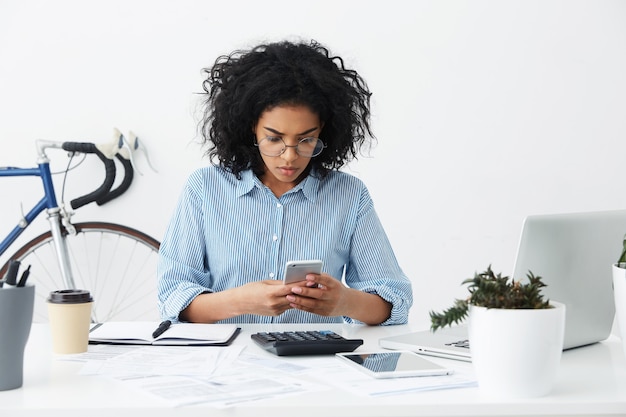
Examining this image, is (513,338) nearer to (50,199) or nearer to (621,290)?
(621,290)

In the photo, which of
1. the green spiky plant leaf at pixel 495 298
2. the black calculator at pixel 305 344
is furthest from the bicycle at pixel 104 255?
the green spiky plant leaf at pixel 495 298

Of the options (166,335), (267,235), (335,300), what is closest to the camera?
(166,335)

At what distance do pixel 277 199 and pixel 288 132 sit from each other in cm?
21

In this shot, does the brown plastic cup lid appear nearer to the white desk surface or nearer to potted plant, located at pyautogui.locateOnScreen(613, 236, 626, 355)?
the white desk surface

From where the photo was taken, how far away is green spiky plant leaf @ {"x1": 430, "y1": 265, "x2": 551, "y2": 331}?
1.02m

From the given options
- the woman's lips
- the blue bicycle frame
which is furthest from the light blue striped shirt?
the blue bicycle frame

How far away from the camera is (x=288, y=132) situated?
5.93 feet

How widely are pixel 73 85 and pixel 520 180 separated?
6.18 feet

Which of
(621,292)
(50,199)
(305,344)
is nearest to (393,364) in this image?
(305,344)

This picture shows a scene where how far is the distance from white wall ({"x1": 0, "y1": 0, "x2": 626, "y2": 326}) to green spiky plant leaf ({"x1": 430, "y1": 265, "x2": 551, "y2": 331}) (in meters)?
2.19

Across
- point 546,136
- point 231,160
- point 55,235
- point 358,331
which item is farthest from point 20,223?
point 546,136

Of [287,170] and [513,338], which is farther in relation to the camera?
[287,170]

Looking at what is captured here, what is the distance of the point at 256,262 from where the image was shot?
1.90 meters

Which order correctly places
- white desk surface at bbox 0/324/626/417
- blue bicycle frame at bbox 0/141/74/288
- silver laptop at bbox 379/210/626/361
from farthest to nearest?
blue bicycle frame at bbox 0/141/74/288, silver laptop at bbox 379/210/626/361, white desk surface at bbox 0/324/626/417
